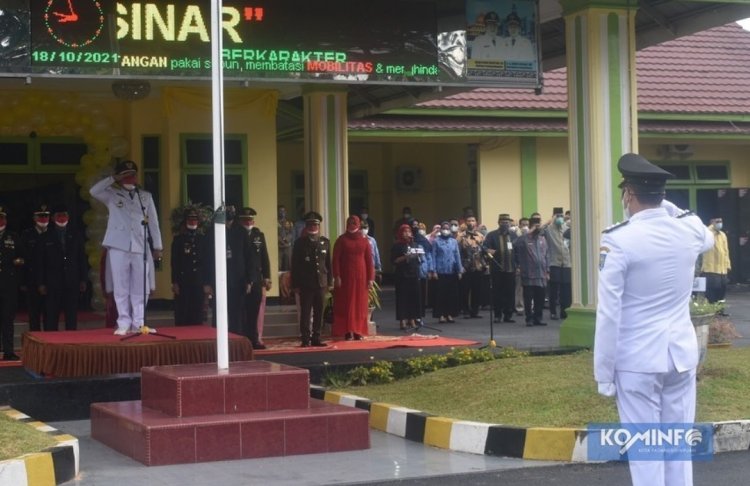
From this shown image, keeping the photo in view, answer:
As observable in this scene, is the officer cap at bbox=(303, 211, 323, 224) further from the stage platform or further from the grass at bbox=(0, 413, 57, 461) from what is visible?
the grass at bbox=(0, 413, 57, 461)

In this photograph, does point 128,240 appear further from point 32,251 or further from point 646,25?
point 646,25

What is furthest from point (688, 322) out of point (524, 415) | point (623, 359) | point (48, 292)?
point (48, 292)

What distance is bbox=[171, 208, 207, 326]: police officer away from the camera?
628 inches

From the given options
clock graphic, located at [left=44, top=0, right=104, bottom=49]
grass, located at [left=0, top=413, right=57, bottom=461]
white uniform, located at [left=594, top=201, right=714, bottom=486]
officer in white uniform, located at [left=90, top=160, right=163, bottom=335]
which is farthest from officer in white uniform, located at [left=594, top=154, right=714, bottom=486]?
officer in white uniform, located at [left=90, top=160, right=163, bottom=335]

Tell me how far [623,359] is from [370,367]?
693 cm

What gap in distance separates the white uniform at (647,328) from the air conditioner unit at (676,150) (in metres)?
22.5

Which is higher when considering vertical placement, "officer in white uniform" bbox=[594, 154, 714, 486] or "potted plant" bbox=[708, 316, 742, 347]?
"officer in white uniform" bbox=[594, 154, 714, 486]

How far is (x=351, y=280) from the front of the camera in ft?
56.3

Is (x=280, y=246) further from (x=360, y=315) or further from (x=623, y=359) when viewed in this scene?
(x=623, y=359)

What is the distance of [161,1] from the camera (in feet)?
41.4

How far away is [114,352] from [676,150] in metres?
18.8

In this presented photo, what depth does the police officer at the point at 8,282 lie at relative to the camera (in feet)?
46.4

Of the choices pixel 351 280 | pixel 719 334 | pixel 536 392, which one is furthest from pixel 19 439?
pixel 351 280

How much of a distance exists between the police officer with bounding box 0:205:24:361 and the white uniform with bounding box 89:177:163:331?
1.78 meters
